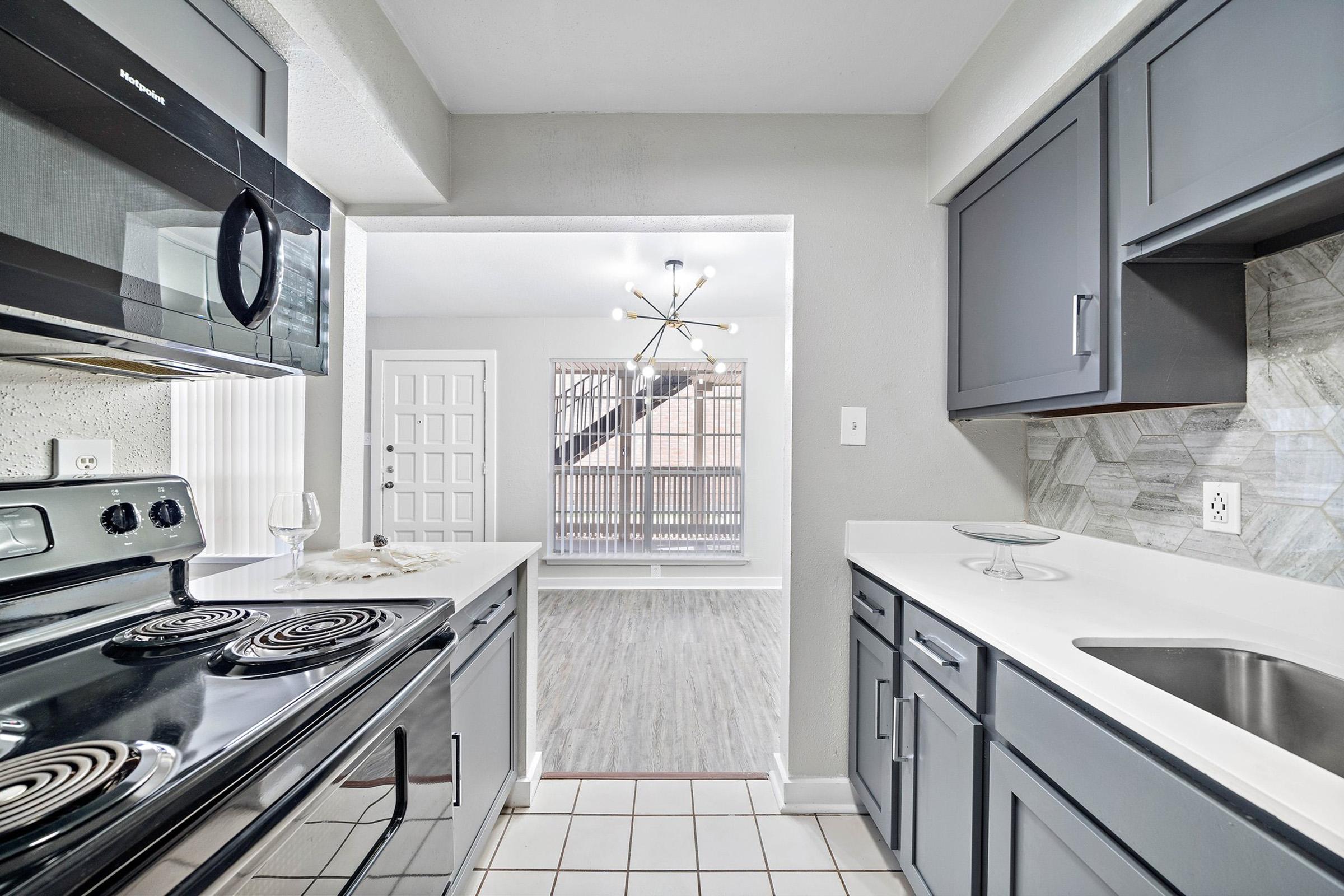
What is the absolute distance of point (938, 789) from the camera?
1.37 meters

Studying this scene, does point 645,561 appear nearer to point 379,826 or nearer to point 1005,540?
point 1005,540

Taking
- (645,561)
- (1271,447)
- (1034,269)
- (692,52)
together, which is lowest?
(645,561)

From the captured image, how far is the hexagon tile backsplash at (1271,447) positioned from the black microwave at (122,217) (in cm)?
190

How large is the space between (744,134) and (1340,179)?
152cm

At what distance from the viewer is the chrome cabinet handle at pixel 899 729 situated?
4.99ft

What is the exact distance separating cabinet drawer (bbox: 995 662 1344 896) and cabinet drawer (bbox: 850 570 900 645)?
0.55 meters

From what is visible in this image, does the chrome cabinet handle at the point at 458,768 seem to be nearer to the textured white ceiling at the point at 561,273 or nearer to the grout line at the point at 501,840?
the grout line at the point at 501,840

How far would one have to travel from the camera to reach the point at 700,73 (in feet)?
5.92

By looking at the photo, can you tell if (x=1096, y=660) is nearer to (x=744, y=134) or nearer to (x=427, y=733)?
(x=427, y=733)

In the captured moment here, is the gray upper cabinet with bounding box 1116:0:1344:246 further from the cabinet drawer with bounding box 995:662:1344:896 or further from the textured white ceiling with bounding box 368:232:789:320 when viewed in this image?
the textured white ceiling with bounding box 368:232:789:320

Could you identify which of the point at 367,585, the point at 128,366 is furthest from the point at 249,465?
the point at 128,366

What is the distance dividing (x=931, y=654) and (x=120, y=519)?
1.66 metres

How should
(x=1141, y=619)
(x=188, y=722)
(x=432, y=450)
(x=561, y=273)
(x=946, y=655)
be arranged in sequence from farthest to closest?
(x=432, y=450), (x=561, y=273), (x=946, y=655), (x=1141, y=619), (x=188, y=722)

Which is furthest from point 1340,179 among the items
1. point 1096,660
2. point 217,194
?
point 217,194
